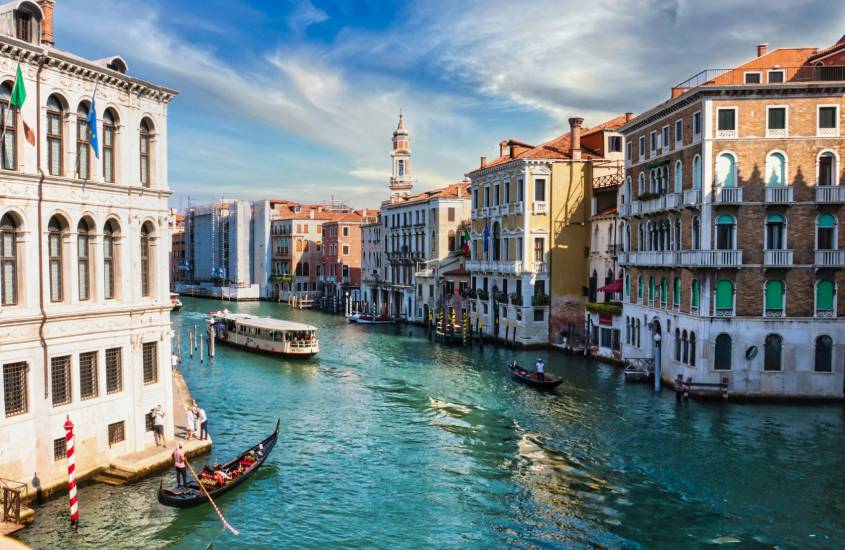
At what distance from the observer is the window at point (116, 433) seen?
1608 cm

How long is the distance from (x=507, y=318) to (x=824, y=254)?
64.4ft

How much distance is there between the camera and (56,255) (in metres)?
15.1

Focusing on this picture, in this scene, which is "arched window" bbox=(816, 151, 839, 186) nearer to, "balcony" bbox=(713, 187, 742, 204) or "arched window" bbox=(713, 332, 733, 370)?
"balcony" bbox=(713, 187, 742, 204)

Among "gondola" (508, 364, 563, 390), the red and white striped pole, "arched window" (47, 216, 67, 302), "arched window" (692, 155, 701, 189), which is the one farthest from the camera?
"gondola" (508, 364, 563, 390)

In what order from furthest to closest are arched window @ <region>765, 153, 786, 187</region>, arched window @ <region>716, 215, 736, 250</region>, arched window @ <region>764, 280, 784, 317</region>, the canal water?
arched window @ <region>716, 215, 736, 250</region>, arched window @ <region>764, 280, 784, 317</region>, arched window @ <region>765, 153, 786, 187</region>, the canal water

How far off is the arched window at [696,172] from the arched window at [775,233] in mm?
2516

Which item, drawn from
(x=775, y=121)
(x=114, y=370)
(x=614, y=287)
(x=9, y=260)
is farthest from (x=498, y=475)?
(x=614, y=287)

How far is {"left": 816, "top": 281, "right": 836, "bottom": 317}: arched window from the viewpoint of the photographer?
958 inches

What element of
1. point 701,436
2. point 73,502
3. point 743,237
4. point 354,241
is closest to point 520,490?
point 701,436

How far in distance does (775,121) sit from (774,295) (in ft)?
19.0

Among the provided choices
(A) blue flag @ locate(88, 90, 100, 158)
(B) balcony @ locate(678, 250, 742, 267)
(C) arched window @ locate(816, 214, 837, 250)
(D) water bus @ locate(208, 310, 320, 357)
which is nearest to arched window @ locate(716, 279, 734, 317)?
(B) balcony @ locate(678, 250, 742, 267)

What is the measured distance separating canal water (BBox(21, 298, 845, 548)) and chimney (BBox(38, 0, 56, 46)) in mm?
9555

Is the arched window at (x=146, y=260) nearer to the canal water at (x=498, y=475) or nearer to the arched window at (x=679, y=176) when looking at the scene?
the canal water at (x=498, y=475)

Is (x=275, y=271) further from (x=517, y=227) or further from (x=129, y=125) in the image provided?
(x=129, y=125)
